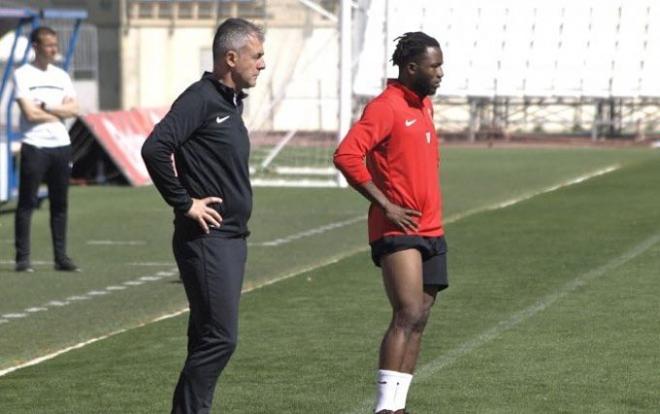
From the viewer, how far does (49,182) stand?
51.6 ft

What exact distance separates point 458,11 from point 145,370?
35.9 meters

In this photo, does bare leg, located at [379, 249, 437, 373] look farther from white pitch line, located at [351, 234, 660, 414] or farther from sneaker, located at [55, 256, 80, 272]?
sneaker, located at [55, 256, 80, 272]

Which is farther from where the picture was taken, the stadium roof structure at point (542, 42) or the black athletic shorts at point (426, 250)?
the stadium roof structure at point (542, 42)

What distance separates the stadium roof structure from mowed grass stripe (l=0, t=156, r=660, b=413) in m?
26.6

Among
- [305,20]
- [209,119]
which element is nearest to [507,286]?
[209,119]

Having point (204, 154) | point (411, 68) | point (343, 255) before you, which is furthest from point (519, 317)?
point (204, 154)

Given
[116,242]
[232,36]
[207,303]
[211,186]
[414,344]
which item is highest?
[232,36]

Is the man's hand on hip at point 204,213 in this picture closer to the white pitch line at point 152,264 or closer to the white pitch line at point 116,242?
the white pitch line at point 152,264

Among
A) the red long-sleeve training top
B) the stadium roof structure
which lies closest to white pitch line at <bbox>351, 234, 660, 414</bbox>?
the red long-sleeve training top

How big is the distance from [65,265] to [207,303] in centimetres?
825

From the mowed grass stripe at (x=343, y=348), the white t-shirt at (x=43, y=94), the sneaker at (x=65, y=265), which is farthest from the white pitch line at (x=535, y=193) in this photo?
the white t-shirt at (x=43, y=94)

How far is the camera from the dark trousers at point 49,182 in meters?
15.6

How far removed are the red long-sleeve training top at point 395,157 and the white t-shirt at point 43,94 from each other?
24.2 feet

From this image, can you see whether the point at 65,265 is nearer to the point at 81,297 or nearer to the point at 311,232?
the point at 81,297
